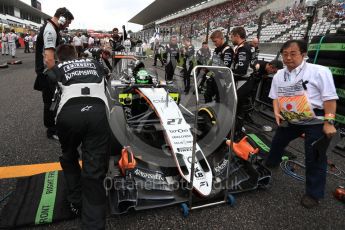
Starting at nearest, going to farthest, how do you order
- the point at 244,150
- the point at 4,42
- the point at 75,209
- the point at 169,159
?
the point at 75,209 < the point at 244,150 < the point at 169,159 < the point at 4,42

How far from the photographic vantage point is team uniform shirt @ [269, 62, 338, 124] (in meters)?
2.43

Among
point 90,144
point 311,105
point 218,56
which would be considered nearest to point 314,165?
point 311,105

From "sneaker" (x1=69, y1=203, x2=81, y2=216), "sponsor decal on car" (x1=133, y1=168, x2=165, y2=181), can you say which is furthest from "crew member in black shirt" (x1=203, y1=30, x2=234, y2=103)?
"sneaker" (x1=69, y1=203, x2=81, y2=216)

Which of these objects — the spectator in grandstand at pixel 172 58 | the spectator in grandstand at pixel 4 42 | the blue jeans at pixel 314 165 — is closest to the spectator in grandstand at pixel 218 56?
the blue jeans at pixel 314 165

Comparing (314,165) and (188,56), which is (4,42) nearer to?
(188,56)

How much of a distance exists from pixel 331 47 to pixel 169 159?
10.5 ft

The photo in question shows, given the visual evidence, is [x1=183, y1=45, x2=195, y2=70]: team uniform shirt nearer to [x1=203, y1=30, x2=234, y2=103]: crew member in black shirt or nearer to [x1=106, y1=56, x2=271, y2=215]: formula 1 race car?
[x1=203, y1=30, x2=234, y2=103]: crew member in black shirt

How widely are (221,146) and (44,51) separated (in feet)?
9.23

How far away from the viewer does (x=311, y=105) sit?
2.54 meters

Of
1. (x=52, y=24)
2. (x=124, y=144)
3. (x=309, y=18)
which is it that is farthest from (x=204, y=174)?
(x=309, y=18)

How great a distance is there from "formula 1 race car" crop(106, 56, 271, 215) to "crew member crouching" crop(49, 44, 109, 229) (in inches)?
9.3

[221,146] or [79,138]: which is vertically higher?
[79,138]

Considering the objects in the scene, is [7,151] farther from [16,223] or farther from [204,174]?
[204,174]

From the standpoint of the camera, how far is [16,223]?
213 cm
